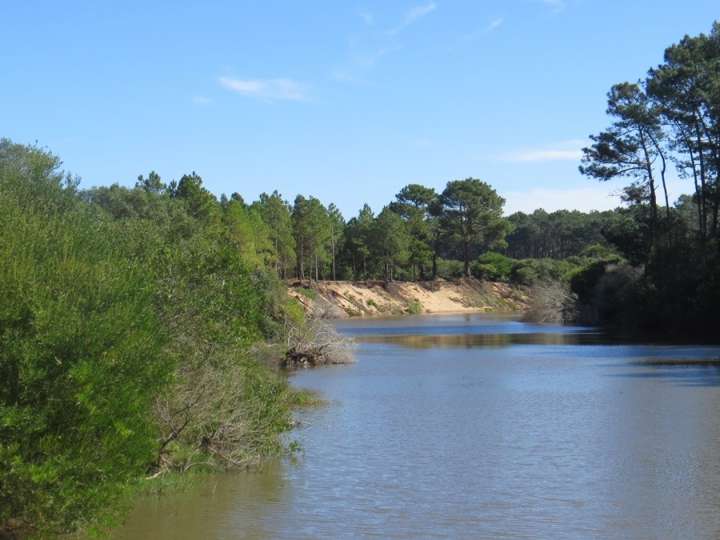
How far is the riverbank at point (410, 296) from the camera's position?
98500 millimetres

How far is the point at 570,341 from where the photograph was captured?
184ft

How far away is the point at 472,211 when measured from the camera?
11569cm

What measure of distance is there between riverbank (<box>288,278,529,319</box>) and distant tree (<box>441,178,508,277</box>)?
6916 millimetres

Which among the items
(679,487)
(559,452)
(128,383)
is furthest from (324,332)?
(128,383)

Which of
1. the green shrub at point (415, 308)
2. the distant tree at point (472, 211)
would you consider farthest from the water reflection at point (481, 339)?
the distant tree at point (472, 211)

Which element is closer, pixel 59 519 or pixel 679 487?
pixel 59 519

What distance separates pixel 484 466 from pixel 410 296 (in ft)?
300

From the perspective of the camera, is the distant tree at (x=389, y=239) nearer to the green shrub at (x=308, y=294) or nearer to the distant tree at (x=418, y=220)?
the distant tree at (x=418, y=220)

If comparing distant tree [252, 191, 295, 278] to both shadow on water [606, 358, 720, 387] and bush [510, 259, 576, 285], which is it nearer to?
bush [510, 259, 576, 285]

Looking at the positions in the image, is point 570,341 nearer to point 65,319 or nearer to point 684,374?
point 684,374

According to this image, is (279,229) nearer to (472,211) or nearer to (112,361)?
(472,211)

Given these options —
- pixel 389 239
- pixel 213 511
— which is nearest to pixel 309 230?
pixel 389 239

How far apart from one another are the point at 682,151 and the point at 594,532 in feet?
166

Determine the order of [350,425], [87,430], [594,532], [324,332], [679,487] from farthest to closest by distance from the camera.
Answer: [324,332], [350,425], [679,487], [594,532], [87,430]
